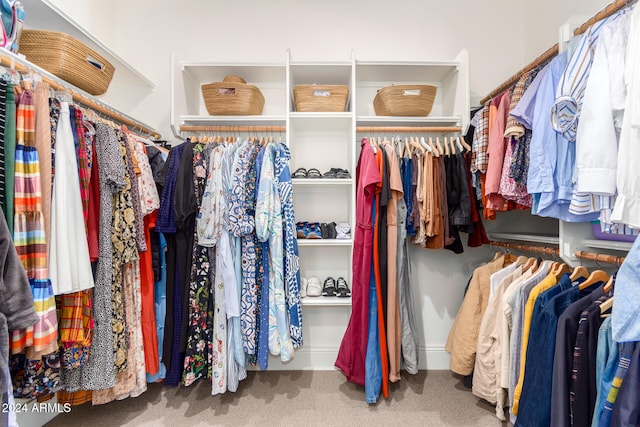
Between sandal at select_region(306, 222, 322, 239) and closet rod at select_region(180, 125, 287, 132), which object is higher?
closet rod at select_region(180, 125, 287, 132)

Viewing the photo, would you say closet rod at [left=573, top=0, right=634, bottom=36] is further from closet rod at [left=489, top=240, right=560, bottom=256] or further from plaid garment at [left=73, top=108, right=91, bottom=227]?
plaid garment at [left=73, top=108, right=91, bottom=227]

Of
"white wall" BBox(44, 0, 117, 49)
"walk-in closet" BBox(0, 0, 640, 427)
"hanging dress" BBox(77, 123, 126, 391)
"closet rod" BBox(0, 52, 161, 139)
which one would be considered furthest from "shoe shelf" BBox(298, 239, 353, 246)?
"white wall" BBox(44, 0, 117, 49)

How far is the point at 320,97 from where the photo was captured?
76.4 inches

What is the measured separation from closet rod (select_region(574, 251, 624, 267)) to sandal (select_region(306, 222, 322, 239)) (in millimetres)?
1279

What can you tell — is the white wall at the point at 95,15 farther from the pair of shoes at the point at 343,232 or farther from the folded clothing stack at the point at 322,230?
the pair of shoes at the point at 343,232

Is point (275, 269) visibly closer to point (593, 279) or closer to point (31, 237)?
point (31, 237)

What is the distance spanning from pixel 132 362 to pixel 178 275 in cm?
47

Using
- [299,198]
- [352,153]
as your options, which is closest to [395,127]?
[352,153]

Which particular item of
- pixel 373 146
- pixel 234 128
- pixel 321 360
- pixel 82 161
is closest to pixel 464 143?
pixel 373 146

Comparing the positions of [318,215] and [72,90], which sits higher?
[72,90]

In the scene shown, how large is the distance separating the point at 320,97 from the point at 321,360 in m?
1.77

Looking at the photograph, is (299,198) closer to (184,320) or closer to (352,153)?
(352,153)

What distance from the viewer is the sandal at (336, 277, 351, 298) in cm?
196

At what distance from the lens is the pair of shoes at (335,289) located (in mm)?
1968
